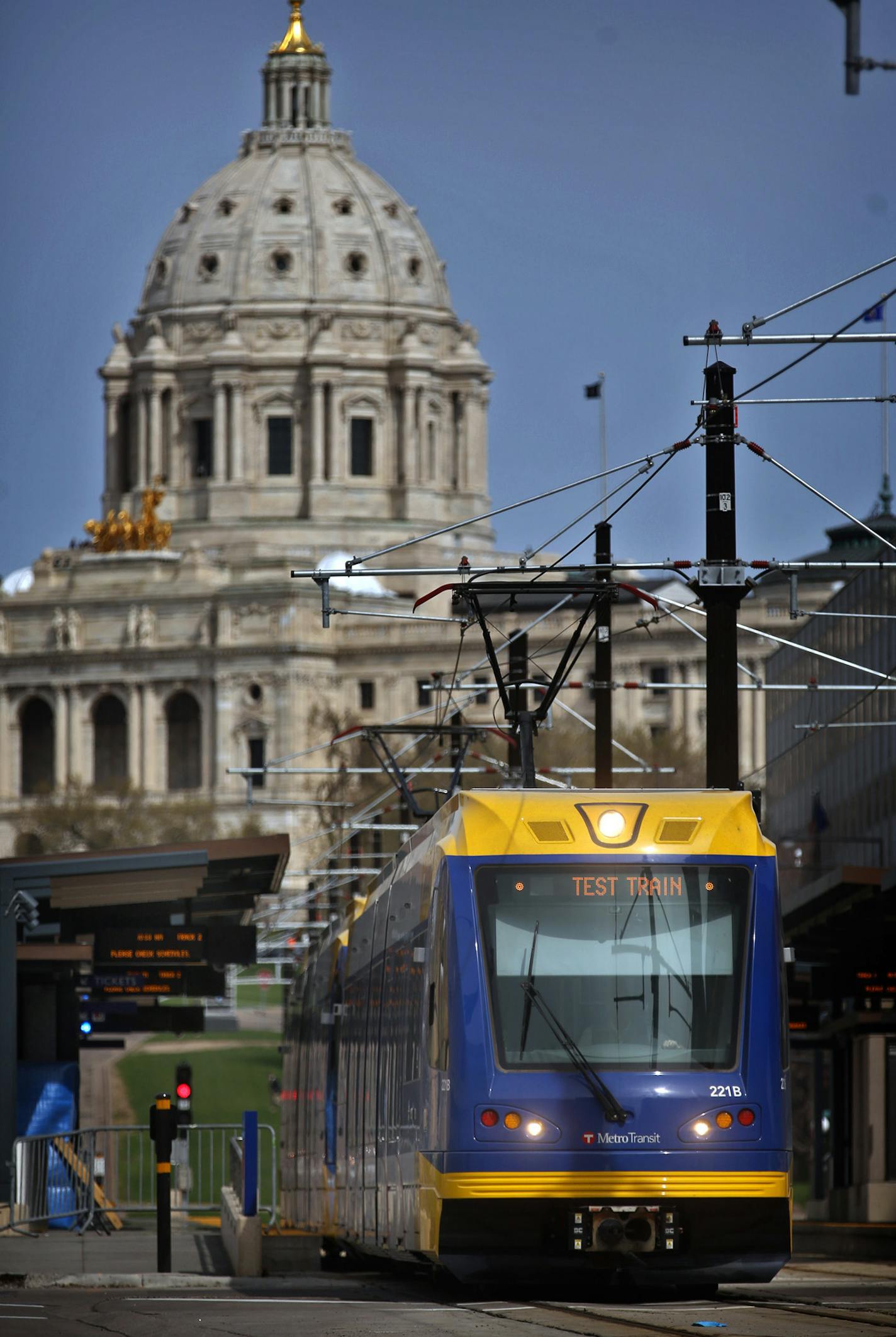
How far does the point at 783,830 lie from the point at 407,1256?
156 feet

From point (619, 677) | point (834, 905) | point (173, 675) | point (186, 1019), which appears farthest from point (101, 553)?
point (834, 905)

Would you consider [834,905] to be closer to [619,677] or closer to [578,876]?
[578,876]

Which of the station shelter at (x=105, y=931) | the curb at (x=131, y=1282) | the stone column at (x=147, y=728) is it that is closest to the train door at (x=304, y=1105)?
the station shelter at (x=105, y=931)

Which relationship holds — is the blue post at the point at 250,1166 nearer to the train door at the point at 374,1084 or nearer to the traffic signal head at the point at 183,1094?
the traffic signal head at the point at 183,1094

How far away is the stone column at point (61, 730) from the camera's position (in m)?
188

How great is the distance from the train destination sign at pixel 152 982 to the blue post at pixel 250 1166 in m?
14.4

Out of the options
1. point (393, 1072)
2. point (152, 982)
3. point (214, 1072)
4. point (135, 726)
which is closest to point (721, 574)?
point (393, 1072)

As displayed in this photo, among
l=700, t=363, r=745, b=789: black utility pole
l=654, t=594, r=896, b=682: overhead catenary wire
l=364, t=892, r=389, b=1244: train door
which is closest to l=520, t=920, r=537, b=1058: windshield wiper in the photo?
l=364, t=892, r=389, b=1244: train door

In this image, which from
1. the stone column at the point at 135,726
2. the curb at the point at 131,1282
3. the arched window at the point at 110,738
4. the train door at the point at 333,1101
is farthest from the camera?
the arched window at the point at 110,738

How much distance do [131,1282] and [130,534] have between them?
16121 centimetres

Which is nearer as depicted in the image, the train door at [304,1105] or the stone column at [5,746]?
the train door at [304,1105]

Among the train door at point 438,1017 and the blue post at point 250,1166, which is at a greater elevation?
the train door at point 438,1017

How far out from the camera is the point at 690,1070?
23953 mm

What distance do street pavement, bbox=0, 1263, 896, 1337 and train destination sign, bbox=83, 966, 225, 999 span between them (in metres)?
18.6
